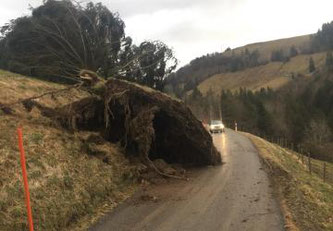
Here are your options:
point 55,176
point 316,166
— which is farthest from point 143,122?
point 316,166

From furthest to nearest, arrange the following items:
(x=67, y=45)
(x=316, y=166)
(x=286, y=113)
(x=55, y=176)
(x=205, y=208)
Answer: (x=286, y=113) → (x=316, y=166) → (x=67, y=45) → (x=205, y=208) → (x=55, y=176)

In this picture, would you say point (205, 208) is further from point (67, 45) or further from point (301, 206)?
point (67, 45)

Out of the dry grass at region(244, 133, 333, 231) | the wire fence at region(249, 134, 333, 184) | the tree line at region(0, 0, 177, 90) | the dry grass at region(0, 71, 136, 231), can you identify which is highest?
the tree line at region(0, 0, 177, 90)

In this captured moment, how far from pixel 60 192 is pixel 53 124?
192 inches

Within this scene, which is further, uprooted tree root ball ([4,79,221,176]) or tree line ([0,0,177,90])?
tree line ([0,0,177,90])

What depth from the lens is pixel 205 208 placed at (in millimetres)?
12234

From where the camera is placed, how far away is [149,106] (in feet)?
55.7

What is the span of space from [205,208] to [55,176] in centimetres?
385

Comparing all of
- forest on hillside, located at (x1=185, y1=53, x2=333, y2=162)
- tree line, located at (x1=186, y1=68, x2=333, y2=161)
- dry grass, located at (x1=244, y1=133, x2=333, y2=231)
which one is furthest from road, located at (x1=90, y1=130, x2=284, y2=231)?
tree line, located at (x1=186, y1=68, x2=333, y2=161)

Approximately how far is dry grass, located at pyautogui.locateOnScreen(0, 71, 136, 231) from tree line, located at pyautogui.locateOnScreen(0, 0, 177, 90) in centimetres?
1057

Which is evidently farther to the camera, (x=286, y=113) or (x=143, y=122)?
(x=286, y=113)

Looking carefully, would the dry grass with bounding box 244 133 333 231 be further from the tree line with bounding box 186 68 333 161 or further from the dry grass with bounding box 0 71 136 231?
the tree line with bounding box 186 68 333 161

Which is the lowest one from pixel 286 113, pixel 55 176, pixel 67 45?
pixel 55 176

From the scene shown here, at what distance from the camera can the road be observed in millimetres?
10789
